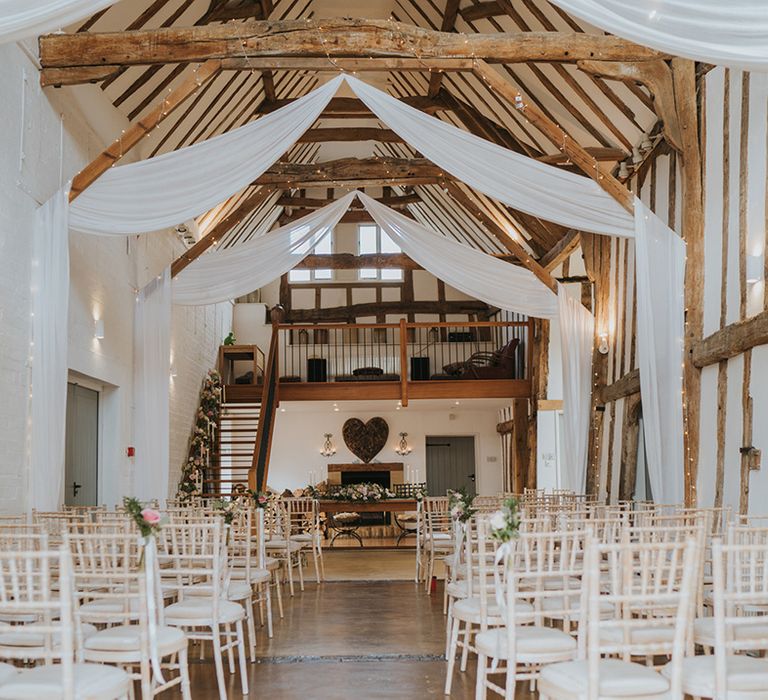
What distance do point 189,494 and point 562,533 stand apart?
30.1 feet

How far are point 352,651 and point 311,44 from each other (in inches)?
203

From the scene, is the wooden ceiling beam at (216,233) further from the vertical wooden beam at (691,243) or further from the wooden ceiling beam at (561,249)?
the vertical wooden beam at (691,243)

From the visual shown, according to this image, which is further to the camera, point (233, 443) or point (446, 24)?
point (233, 443)

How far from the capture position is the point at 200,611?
15.6ft

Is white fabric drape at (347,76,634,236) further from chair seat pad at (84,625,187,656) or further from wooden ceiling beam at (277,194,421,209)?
wooden ceiling beam at (277,194,421,209)

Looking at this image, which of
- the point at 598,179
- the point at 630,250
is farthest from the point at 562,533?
the point at 630,250

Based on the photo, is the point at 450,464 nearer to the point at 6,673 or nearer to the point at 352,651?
the point at 352,651

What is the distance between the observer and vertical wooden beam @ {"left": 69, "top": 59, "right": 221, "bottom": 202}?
7461mm

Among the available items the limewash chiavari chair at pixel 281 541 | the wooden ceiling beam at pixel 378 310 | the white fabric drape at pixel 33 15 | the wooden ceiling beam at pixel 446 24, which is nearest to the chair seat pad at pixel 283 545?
the limewash chiavari chair at pixel 281 541

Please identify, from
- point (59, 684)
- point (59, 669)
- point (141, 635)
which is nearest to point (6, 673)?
point (59, 669)

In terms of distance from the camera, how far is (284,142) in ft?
25.2

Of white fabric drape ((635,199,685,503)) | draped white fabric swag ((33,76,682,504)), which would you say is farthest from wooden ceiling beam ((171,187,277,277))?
white fabric drape ((635,199,685,503))

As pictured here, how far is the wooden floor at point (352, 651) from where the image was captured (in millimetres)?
5156

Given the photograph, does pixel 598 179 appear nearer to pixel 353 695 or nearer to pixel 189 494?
pixel 353 695
